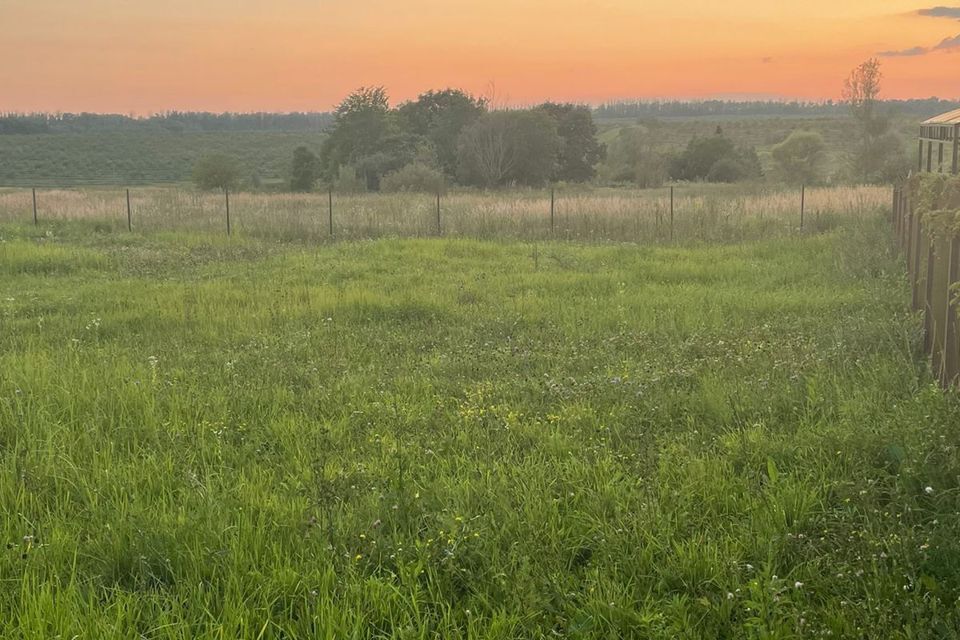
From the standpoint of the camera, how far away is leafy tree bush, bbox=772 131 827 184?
1968 inches

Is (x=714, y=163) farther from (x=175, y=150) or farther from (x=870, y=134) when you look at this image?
(x=175, y=150)

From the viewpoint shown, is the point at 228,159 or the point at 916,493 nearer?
the point at 916,493

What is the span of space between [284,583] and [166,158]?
91.0 meters

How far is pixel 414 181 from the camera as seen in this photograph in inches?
1613

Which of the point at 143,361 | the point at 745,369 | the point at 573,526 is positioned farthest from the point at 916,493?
the point at 143,361

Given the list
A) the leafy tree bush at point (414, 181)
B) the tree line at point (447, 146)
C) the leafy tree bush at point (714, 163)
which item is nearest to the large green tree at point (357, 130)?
the tree line at point (447, 146)

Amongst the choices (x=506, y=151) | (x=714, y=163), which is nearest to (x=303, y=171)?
(x=506, y=151)

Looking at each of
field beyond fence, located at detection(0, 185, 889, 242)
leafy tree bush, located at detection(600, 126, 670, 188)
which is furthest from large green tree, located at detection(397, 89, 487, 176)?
field beyond fence, located at detection(0, 185, 889, 242)

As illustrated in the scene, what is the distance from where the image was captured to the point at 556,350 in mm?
7285

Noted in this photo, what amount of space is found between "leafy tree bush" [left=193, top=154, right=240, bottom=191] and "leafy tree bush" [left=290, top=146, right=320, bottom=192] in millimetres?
4037

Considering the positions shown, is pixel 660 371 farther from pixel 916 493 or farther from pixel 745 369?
pixel 916 493

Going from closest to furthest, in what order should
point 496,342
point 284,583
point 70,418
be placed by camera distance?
1. point 284,583
2. point 70,418
3. point 496,342

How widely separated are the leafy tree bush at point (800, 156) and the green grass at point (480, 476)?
1781 inches

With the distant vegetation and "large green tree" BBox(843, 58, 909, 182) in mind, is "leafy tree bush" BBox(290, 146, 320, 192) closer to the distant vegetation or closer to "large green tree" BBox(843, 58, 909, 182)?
the distant vegetation
